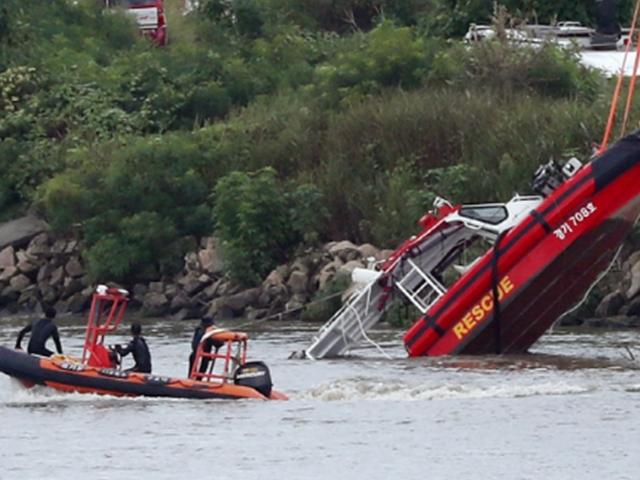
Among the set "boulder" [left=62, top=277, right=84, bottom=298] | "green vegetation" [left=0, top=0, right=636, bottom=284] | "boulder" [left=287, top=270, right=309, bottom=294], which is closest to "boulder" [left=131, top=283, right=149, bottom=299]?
"green vegetation" [left=0, top=0, right=636, bottom=284]

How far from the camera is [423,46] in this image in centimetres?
5600

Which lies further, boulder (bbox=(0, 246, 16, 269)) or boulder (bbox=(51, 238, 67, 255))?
boulder (bbox=(51, 238, 67, 255))

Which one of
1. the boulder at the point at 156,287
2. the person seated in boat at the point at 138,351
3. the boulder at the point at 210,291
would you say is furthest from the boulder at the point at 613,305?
the person seated in boat at the point at 138,351

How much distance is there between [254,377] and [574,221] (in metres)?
6.71

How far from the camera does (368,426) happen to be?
2928cm

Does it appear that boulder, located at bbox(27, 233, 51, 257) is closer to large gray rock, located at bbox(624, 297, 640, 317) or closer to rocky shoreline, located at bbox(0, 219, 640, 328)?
rocky shoreline, located at bbox(0, 219, 640, 328)

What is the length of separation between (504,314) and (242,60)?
25.1 m

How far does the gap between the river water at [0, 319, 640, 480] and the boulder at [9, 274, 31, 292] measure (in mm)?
15196

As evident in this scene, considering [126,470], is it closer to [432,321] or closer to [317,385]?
[317,385]

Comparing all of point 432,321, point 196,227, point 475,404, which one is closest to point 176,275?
point 196,227

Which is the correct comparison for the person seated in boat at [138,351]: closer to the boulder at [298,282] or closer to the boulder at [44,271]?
the boulder at [298,282]

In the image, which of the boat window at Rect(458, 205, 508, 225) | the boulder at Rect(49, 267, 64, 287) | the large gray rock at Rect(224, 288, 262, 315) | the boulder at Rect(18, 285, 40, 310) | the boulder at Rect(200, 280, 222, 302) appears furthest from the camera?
the boulder at Rect(49, 267, 64, 287)

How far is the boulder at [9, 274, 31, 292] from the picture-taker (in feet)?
169

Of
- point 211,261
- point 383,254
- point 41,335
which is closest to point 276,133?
point 211,261
